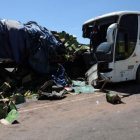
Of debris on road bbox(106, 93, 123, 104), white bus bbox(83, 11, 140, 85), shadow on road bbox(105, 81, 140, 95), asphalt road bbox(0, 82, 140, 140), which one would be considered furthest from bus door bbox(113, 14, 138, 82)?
debris on road bbox(106, 93, 123, 104)

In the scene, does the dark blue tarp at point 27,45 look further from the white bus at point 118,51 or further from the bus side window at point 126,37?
the bus side window at point 126,37

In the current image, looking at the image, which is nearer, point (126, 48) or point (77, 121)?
point (77, 121)

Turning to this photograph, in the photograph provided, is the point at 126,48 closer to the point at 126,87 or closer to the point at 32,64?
the point at 126,87

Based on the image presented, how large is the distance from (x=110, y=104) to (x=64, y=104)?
4.48 ft

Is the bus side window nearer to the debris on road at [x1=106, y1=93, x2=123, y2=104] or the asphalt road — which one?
the asphalt road

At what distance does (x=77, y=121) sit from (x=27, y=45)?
4407mm

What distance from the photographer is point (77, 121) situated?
4500mm

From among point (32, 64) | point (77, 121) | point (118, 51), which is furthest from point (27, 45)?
point (77, 121)

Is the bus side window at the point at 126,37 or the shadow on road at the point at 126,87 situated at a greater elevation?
the bus side window at the point at 126,37

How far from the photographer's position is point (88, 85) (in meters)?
8.42

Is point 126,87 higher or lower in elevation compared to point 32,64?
lower

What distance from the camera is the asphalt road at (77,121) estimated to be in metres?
3.70

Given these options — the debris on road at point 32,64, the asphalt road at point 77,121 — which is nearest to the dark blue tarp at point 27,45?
the debris on road at point 32,64

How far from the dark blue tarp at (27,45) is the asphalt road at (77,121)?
7.07ft
